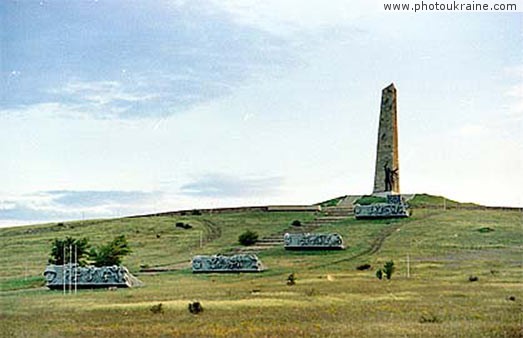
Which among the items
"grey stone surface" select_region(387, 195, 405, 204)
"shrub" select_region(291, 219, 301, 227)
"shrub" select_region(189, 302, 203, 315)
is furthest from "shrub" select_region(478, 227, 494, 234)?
"shrub" select_region(189, 302, 203, 315)

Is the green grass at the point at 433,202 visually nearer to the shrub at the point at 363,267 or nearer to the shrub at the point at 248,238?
the shrub at the point at 248,238

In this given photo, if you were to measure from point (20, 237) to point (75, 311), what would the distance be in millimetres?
33462

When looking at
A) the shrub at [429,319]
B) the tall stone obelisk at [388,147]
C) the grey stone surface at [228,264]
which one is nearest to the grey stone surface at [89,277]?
the grey stone surface at [228,264]

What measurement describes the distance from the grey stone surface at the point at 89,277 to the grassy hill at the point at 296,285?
0.94 meters

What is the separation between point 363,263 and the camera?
138ft

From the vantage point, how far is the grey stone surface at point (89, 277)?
35125 mm

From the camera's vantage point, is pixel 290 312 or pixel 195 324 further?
pixel 290 312

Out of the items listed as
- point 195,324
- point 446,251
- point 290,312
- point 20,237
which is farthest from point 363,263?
point 20,237

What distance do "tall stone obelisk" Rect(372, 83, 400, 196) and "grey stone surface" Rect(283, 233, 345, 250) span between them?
20127 mm

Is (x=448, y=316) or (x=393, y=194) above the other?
(x=393, y=194)

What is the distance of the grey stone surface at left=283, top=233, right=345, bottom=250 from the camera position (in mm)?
47719

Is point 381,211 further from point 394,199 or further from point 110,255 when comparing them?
point 110,255

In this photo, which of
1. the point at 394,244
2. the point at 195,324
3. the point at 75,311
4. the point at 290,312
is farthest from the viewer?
the point at 394,244

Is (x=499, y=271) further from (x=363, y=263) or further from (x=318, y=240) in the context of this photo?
(x=318, y=240)
